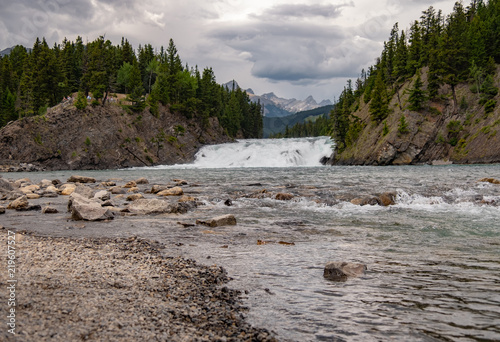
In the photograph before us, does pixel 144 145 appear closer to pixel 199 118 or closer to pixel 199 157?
pixel 199 157

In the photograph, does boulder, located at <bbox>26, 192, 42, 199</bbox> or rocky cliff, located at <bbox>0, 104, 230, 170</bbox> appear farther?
rocky cliff, located at <bbox>0, 104, 230, 170</bbox>

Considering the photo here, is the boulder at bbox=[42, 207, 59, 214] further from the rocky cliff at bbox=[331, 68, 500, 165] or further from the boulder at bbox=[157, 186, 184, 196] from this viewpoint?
the rocky cliff at bbox=[331, 68, 500, 165]

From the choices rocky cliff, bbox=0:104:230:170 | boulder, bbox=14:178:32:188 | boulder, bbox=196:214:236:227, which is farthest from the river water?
rocky cliff, bbox=0:104:230:170

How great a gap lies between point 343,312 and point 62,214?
48.8ft

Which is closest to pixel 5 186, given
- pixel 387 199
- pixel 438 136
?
pixel 387 199

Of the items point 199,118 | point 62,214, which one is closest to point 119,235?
point 62,214

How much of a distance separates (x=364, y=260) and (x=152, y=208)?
37.6 ft

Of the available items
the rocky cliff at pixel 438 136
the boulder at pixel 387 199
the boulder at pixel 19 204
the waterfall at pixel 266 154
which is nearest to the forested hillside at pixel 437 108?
the rocky cliff at pixel 438 136

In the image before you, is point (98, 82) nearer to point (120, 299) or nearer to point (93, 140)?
point (93, 140)

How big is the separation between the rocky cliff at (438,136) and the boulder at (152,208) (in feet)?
184

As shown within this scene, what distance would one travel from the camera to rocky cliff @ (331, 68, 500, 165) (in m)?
59.2

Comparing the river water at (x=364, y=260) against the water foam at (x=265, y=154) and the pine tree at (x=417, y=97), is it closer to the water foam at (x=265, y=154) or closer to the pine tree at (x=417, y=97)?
the water foam at (x=265, y=154)

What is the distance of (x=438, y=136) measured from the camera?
6562cm

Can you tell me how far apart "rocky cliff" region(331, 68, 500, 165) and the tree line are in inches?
1899
